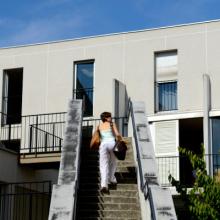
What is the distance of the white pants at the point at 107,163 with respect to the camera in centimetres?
1468

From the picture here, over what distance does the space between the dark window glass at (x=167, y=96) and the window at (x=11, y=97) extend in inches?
243

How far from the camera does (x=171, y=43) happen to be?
2869 cm

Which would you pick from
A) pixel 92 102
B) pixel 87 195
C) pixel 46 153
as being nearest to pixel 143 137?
pixel 87 195

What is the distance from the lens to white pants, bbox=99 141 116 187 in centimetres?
1468

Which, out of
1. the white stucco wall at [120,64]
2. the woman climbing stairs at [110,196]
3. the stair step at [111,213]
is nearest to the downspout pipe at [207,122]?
the white stucco wall at [120,64]

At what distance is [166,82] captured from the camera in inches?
1137

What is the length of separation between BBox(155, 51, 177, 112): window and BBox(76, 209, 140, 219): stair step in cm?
1498

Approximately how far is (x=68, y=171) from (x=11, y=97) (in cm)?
1765

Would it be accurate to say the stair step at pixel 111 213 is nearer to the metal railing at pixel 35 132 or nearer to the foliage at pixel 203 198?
the foliage at pixel 203 198

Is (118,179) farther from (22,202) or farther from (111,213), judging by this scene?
(22,202)

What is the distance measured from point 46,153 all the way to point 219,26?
9.22 metres

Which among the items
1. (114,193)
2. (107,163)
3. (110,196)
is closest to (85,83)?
(107,163)

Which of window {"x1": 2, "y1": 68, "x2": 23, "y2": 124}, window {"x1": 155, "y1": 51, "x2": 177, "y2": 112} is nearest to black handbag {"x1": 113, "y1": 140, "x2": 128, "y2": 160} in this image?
window {"x1": 155, "y1": 51, "x2": 177, "y2": 112}

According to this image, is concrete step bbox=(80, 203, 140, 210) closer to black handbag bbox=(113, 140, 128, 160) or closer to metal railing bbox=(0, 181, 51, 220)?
black handbag bbox=(113, 140, 128, 160)
